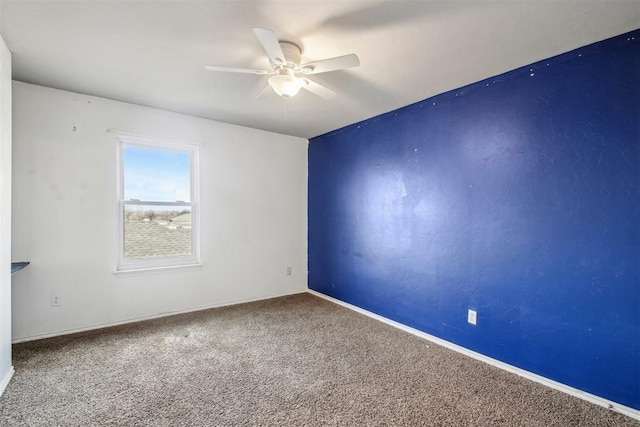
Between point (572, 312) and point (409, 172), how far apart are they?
176 centimetres

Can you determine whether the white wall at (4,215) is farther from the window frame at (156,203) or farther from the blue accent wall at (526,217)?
the blue accent wall at (526,217)

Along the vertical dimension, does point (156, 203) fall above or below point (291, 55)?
below

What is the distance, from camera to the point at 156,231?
343cm

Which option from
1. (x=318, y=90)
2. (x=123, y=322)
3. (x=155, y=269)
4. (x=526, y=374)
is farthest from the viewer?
(x=155, y=269)

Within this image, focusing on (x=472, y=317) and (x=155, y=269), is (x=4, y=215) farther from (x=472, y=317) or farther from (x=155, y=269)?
(x=472, y=317)

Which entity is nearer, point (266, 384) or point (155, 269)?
point (266, 384)

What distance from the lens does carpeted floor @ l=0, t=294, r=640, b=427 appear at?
177 centimetres

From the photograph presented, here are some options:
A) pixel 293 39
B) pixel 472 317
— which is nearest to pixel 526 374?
pixel 472 317

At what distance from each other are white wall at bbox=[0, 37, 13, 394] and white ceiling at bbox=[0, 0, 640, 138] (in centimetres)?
25

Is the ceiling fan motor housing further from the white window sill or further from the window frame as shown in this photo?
the white window sill

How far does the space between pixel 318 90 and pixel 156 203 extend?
224 cm

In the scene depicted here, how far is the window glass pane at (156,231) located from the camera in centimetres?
327

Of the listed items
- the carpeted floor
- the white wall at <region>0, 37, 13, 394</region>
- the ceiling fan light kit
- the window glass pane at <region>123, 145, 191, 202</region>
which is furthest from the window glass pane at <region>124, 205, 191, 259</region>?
the ceiling fan light kit

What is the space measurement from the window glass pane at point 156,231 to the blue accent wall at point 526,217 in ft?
7.58
